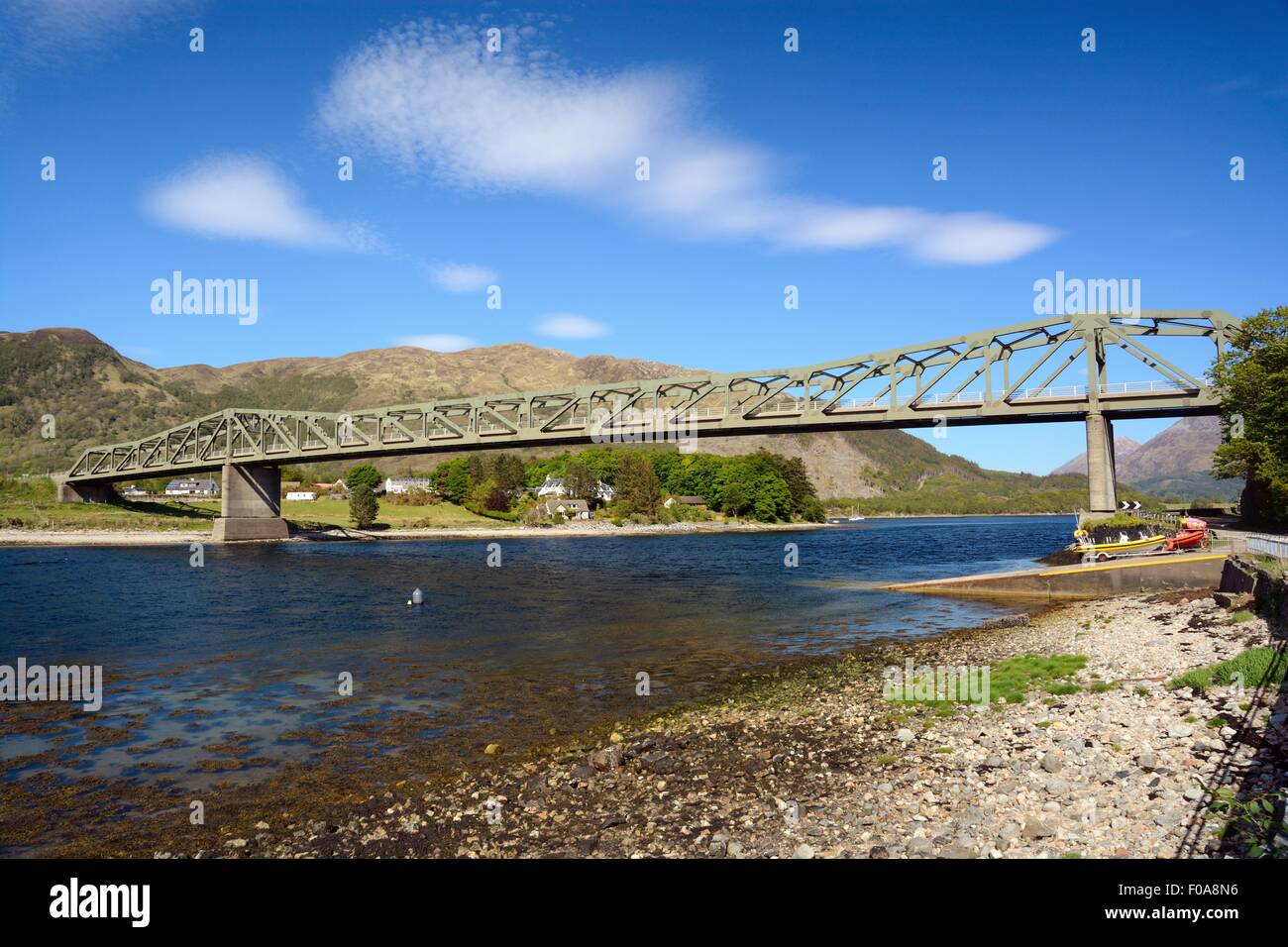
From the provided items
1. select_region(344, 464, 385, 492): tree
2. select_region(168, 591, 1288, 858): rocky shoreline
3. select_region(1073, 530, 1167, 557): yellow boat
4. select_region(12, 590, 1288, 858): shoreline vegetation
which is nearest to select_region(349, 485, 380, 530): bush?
select_region(344, 464, 385, 492): tree

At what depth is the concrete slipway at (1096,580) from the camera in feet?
119

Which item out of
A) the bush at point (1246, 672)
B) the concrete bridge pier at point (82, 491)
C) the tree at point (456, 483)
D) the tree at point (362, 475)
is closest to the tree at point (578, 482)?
the tree at point (456, 483)

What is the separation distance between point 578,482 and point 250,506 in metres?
77.9

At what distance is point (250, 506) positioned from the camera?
11462cm

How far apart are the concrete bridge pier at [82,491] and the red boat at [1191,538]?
154152 mm

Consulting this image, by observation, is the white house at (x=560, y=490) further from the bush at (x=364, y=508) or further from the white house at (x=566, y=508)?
the bush at (x=364, y=508)

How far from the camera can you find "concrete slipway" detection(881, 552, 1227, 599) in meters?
36.2

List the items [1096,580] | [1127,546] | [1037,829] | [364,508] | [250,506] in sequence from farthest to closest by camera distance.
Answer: [364,508] < [250,506] < [1127,546] < [1096,580] < [1037,829]

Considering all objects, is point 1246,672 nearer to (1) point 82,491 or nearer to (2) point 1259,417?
(2) point 1259,417

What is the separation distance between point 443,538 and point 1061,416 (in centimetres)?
9468

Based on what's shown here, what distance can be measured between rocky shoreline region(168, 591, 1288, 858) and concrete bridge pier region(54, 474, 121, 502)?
5869 inches

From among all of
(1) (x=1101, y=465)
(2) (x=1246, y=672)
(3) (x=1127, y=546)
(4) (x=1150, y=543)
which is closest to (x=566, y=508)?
(1) (x=1101, y=465)
